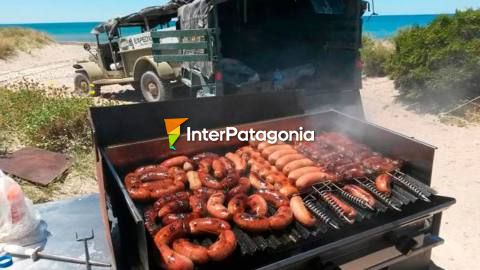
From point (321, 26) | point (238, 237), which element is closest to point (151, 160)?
point (238, 237)

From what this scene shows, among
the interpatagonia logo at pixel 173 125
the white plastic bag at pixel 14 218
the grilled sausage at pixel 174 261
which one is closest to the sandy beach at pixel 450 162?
the grilled sausage at pixel 174 261

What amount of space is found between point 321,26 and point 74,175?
226 inches

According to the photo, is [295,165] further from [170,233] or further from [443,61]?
[443,61]

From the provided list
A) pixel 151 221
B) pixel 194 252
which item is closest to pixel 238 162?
pixel 151 221

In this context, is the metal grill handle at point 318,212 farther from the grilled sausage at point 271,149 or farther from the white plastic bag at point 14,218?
the white plastic bag at point 14,218

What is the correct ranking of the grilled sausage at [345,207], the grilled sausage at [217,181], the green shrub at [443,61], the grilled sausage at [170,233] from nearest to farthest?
the grilled sausage at [170,233] < the grilled sausage at [345,207] < the grilled sausage at [217,181] < the green shrub at [443,61]

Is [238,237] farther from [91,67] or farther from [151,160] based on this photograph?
[91,67]

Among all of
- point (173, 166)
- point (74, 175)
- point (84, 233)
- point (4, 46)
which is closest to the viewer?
point (84, 233)

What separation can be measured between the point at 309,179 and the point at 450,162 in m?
4.61

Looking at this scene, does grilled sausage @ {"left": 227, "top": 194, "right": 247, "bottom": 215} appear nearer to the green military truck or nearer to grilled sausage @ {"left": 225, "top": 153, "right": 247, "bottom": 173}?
grilled sausage @ {"left": 225, "top": 153, "right": 247, "bottom": 173}

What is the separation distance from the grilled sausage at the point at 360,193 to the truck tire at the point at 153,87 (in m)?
7.71

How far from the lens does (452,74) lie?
28.3 ft

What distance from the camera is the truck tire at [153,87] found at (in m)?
9.77

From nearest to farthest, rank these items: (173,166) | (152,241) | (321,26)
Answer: (152,241), (173,166), (321,26)
